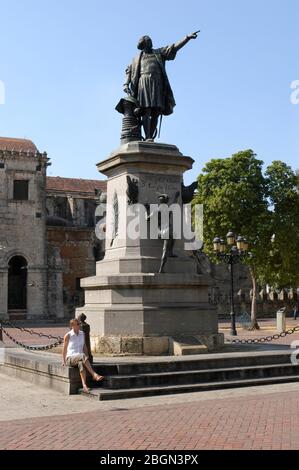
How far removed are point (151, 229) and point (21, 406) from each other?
495 cm

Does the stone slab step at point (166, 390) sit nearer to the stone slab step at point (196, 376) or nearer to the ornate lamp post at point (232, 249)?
the stone slab step at point (196, 376)

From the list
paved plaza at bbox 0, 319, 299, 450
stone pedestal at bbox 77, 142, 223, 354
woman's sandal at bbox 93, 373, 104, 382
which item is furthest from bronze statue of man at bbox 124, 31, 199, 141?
paved plaza at bbox 0, 319, 299, 450

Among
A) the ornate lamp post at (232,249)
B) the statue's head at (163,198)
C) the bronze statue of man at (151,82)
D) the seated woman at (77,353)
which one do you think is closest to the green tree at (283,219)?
the ornate lamp post at (232,249)

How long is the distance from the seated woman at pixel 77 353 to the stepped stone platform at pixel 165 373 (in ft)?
0.56

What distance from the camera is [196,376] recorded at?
10.8 meters

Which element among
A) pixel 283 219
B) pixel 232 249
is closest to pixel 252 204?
pixel 283 219

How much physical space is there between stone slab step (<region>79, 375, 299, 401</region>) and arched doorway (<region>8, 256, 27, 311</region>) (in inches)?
1383

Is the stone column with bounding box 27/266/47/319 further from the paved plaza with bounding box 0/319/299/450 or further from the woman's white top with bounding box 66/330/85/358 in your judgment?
the woman's white top with bounding box 66/330/85/358

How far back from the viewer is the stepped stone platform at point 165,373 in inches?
400

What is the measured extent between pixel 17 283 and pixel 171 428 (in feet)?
128

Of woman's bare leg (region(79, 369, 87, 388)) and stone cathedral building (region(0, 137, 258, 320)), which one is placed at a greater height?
stone cathedral building (region(0, 137, 258, 320))

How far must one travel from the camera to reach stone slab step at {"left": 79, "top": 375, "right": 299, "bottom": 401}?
31.8ft
